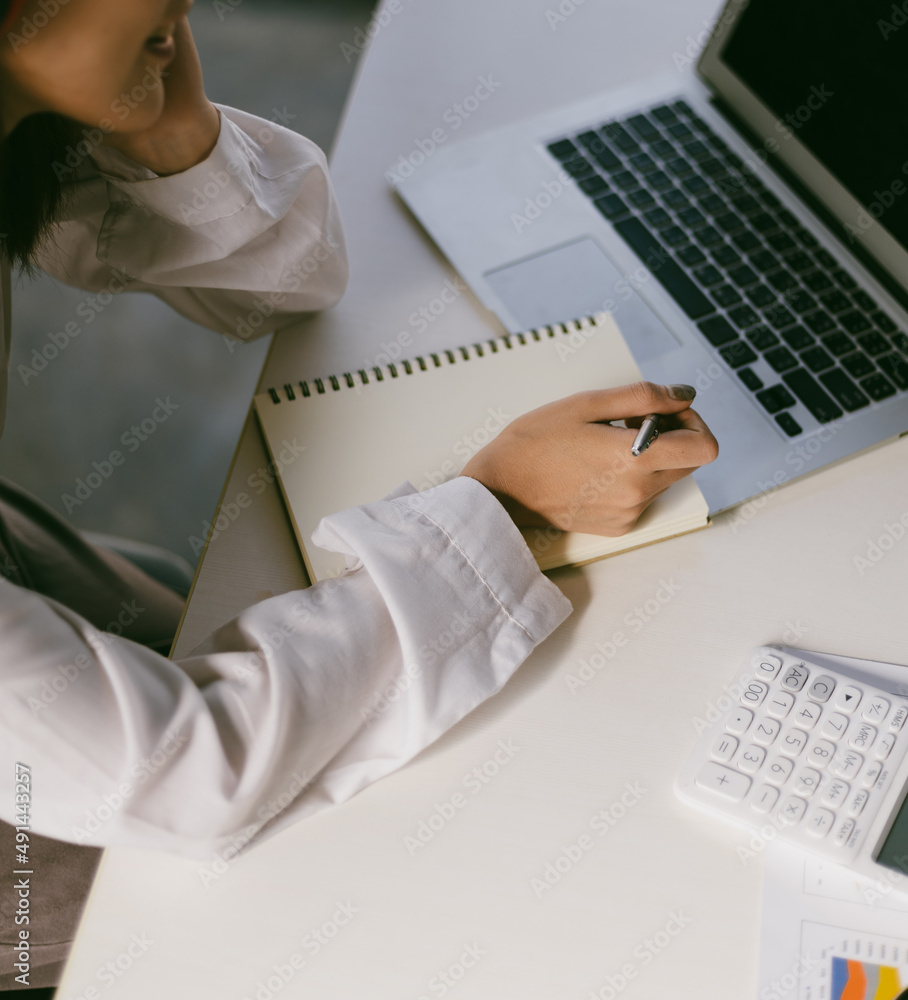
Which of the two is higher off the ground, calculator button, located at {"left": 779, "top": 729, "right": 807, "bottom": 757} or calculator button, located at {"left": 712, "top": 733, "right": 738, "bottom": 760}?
calculator button, located at {"left": 779, "top": 729, "right": 807, "bottom": 757}

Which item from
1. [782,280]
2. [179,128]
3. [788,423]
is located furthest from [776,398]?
[179,128]

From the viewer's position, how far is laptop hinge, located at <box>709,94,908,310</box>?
691mm

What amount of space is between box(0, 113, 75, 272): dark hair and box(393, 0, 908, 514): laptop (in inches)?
11.6

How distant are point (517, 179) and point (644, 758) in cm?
53

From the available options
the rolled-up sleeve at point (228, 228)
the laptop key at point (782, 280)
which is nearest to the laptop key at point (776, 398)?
the laptop key at point (782, 280)

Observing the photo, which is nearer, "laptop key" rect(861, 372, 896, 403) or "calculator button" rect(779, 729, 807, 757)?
"calculator button" rect(779, 729, 807, 757)

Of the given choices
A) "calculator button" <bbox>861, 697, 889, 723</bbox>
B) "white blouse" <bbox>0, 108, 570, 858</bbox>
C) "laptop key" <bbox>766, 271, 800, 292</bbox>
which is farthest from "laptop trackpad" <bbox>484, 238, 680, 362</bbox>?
"calculator button" <bbox>861, 697, 889, 723</bbox>

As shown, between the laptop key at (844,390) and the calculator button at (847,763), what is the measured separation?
270 millimetres

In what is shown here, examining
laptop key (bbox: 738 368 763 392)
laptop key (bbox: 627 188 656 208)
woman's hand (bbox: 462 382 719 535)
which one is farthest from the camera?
laptop key (bbox: 627 188 656 208)

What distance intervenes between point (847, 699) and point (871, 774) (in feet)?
0.15

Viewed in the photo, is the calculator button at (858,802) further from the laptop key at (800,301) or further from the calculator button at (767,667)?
the laptop key at (800,301)

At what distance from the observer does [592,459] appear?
554 millimetres

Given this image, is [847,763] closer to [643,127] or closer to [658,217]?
[658,217]

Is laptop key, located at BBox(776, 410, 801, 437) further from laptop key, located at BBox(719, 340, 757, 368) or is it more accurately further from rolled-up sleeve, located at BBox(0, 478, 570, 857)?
rolled-up sleeve, located at BBox(0, 478, 570, 857)
